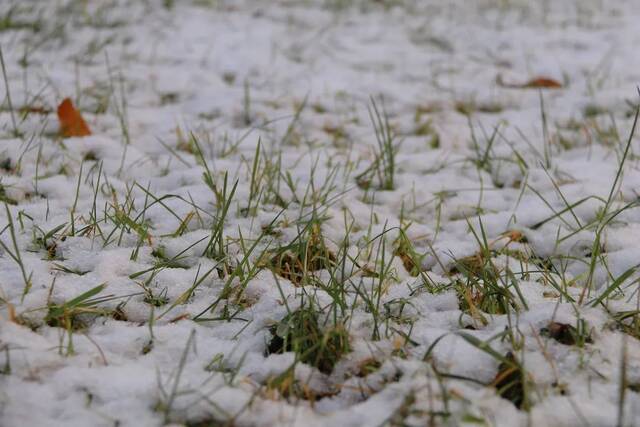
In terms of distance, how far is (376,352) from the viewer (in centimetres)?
115

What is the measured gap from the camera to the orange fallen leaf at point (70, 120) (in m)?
2.29

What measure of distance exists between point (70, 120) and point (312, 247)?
128cm

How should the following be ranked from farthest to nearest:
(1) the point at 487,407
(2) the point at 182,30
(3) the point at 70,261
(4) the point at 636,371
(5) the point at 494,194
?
(2) the point at 182,30 < (5) the point at 494,194 < (3) the point at 70,261 < (4) the point at 636,371 < (1) the point at 487,407

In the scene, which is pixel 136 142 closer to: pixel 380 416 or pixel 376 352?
pixel 376 352

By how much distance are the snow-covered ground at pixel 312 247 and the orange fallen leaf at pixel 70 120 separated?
0.25 feet

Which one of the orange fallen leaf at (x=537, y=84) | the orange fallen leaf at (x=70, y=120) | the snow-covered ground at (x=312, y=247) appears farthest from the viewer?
the orange fallen leaf at (x=537, y=84)

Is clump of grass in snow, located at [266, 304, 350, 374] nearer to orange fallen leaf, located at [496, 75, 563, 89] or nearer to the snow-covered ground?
the snow-covered ground

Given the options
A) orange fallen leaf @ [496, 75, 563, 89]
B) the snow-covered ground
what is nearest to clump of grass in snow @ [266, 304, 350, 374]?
the snow-covered ground

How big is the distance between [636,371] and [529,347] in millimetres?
186

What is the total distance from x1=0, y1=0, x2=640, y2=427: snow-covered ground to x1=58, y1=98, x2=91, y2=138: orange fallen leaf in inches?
3.0

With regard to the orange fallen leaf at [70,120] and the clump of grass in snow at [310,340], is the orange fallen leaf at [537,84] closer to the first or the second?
the orange fallen leaf at [70,120]

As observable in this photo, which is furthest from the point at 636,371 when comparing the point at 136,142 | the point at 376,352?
the point at 136,142

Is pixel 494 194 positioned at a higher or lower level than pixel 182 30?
lower

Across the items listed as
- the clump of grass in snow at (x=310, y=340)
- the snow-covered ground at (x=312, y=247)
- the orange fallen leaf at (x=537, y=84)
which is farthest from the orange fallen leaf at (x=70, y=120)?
the orange fallen leaf at (x=537, y=84)
